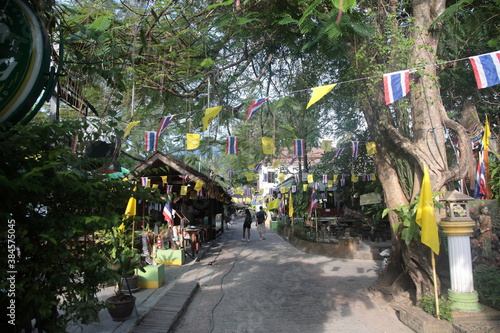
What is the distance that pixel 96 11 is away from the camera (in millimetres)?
6738

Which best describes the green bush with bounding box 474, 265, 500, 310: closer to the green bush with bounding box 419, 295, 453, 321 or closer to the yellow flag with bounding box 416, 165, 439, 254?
the green bush with bounding box 419, 295, 453, 321

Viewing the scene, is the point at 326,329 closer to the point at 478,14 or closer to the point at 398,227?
the point at 398,227

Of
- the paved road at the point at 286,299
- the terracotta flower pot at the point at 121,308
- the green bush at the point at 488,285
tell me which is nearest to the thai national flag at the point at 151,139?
the paved road at the point at 286,299

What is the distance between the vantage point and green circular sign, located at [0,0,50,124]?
227 cm

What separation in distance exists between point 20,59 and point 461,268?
21.6 ft

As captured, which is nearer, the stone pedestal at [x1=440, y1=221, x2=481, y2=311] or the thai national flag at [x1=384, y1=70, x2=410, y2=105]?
the stone pedestal at [x1=440, y1=221, x2=481, y2=311]

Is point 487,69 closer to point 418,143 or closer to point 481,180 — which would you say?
point 418,143

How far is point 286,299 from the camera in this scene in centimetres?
715

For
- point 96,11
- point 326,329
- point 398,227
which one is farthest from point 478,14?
point 96,11

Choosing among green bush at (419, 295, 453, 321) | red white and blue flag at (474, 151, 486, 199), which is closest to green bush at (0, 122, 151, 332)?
green bush at (419, 295, 453, 321)

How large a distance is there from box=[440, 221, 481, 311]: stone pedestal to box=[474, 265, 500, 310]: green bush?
268 mm

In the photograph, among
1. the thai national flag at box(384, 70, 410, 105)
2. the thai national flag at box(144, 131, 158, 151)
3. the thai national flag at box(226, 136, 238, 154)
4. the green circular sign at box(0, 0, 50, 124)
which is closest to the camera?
the green circular sign at box(0, 0, 50, 124)

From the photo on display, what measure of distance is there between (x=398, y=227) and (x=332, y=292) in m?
2.30

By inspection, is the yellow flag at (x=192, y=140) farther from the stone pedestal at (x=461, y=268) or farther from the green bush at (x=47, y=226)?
the green bush at (x=47, y=226)
